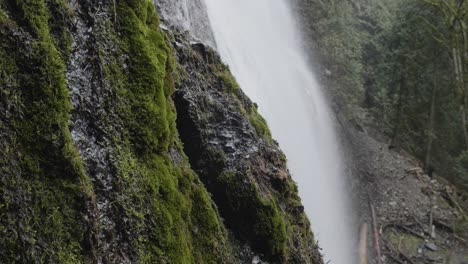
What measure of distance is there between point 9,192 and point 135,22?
1.78 m

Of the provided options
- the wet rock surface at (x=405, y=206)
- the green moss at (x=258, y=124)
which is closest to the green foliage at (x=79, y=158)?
the green moss at (x=258, y=124)

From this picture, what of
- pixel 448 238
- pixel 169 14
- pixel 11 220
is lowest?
pixel 11 220

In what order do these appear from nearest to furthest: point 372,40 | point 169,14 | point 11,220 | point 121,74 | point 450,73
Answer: point 11,220
point 121,74
point 169,14
point 450,73
point 372,40

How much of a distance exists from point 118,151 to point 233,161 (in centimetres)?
165

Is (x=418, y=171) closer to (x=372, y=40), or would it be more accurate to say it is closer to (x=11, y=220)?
(x=372, y=40)

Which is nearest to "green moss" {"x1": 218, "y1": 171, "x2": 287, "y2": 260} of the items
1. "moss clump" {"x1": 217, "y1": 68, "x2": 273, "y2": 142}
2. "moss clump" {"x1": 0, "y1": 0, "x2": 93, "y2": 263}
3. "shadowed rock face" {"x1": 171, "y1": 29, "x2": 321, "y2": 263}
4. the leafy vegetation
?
"shadowed rock face" {"x1": 171, "y1": 29, "x2": 321, "y2": 263}

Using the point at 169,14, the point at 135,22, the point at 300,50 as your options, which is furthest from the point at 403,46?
the point at 135,22

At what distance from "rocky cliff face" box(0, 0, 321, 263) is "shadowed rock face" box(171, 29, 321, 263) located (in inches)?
0.5

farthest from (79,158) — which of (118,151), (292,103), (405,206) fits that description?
(405,206)

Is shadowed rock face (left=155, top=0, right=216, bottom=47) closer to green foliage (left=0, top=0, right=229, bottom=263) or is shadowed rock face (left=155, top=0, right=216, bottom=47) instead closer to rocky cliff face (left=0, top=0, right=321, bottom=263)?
rocky cliff face (left=0, top=0, right=321, bottom=263)

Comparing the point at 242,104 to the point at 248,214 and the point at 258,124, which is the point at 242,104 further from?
the point at 248,214

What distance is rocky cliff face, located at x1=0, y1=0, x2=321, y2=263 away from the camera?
2336 millimetres

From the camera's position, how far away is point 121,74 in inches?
129

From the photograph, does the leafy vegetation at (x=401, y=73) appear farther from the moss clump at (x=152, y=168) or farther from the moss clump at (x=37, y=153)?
the moss clump at (x=37, y=153)
